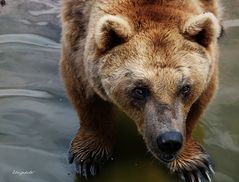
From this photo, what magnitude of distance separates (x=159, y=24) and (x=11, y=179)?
2213 mm

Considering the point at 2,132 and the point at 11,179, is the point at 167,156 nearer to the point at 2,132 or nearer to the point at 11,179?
the point at 11,179

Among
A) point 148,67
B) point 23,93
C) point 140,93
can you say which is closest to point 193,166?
point 140,93

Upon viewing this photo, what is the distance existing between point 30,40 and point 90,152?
2674 mm

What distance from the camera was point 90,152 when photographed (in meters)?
6.77

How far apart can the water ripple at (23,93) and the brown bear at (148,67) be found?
1.10 meters

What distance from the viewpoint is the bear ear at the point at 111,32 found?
5586mm

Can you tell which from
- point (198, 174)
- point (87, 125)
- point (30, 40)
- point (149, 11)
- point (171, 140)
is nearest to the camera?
point (171, 140)

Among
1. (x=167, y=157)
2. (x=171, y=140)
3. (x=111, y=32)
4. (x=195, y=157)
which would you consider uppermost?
(x=111, y=32)

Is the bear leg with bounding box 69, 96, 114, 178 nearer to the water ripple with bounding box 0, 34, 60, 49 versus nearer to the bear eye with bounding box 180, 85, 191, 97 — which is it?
the bear eye with bounding box 180, 85, 191, 97

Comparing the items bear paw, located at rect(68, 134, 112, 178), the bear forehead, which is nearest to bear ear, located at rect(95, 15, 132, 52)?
the bear forehead

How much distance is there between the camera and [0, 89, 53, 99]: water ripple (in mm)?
7660

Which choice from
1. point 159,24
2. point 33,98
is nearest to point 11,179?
point 33,98

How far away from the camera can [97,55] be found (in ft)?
19.3

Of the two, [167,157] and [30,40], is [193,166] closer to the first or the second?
[167,157]
